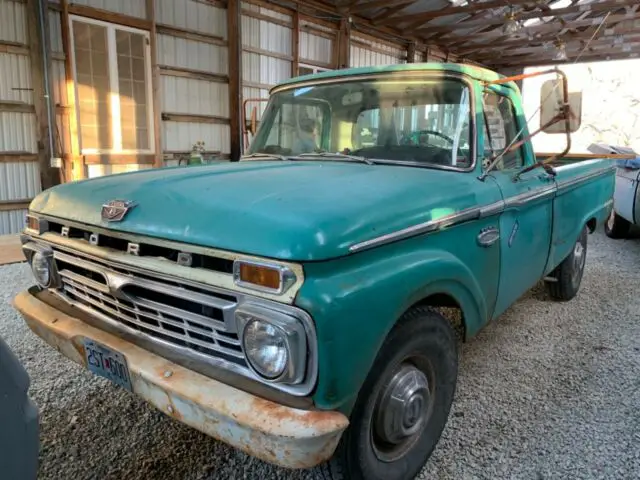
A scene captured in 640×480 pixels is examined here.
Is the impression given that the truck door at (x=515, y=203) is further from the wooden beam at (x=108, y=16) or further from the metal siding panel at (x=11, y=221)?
the metal siding panel at (x=11, y=221)

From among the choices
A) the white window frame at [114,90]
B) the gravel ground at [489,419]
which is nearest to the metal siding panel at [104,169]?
the white window frame at [114,90]

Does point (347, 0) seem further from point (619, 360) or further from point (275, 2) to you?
point (619, 360)

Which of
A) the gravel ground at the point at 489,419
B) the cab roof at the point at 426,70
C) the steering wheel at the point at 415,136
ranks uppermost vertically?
the cab roof at the point at 426,70

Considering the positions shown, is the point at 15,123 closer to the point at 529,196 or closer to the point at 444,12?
the point at 529,196

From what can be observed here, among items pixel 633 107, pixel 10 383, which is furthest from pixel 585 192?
pixel 633 107

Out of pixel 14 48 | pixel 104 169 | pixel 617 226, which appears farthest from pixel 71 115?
pixel 617 226

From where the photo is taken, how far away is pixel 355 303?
5.00ft

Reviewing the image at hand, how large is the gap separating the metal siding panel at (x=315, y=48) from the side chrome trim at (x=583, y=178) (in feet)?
25.9

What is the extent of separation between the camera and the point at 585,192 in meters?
3.88

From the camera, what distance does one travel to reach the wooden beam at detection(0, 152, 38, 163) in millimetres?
7088

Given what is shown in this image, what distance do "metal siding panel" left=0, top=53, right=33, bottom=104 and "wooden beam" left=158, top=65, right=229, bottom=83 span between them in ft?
6.89

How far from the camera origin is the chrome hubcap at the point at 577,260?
4.19m

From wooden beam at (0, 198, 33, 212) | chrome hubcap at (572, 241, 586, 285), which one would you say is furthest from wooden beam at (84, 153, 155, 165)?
chrome hubcap at (572, 241, 586, 285)

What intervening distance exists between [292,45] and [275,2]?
939mm
